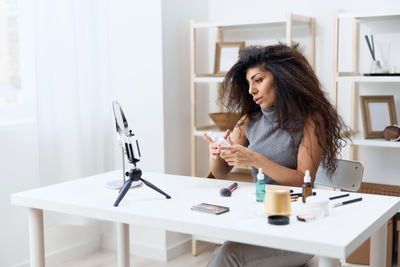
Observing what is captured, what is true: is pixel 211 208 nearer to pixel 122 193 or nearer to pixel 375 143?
pixel 122 193

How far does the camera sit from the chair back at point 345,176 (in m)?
2.26

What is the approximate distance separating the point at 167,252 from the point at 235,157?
157 centimetres

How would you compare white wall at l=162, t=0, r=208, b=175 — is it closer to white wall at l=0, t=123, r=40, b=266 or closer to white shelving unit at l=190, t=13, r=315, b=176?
white shelving unit at l=190, t=13, r=315, b=176

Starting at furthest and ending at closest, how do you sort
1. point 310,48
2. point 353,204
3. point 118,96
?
point 118,96 → point 310,48 → point 353,204

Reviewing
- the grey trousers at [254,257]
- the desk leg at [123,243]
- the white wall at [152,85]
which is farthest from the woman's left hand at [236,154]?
the white wall at [152,85]

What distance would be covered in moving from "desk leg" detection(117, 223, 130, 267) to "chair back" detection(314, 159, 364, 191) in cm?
89

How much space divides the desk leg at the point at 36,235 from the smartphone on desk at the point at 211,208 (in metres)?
0.68

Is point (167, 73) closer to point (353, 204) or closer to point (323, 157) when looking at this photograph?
point (323, 157)

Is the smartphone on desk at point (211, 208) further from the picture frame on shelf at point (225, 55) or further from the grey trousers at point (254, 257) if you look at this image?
the picture frame on shelf at point (225, 55)

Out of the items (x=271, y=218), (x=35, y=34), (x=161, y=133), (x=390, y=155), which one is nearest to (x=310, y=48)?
(x=390, y=155)

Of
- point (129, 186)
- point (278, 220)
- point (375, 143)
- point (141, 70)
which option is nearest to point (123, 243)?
point (129, 186)

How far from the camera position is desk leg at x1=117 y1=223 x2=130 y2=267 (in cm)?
245

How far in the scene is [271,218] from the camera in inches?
62.7

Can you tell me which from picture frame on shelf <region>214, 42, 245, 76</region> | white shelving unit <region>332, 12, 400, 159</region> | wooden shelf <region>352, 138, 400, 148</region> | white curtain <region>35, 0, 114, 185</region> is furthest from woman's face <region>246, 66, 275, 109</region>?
white curtain <region>35, 0, 114, 185</region>
